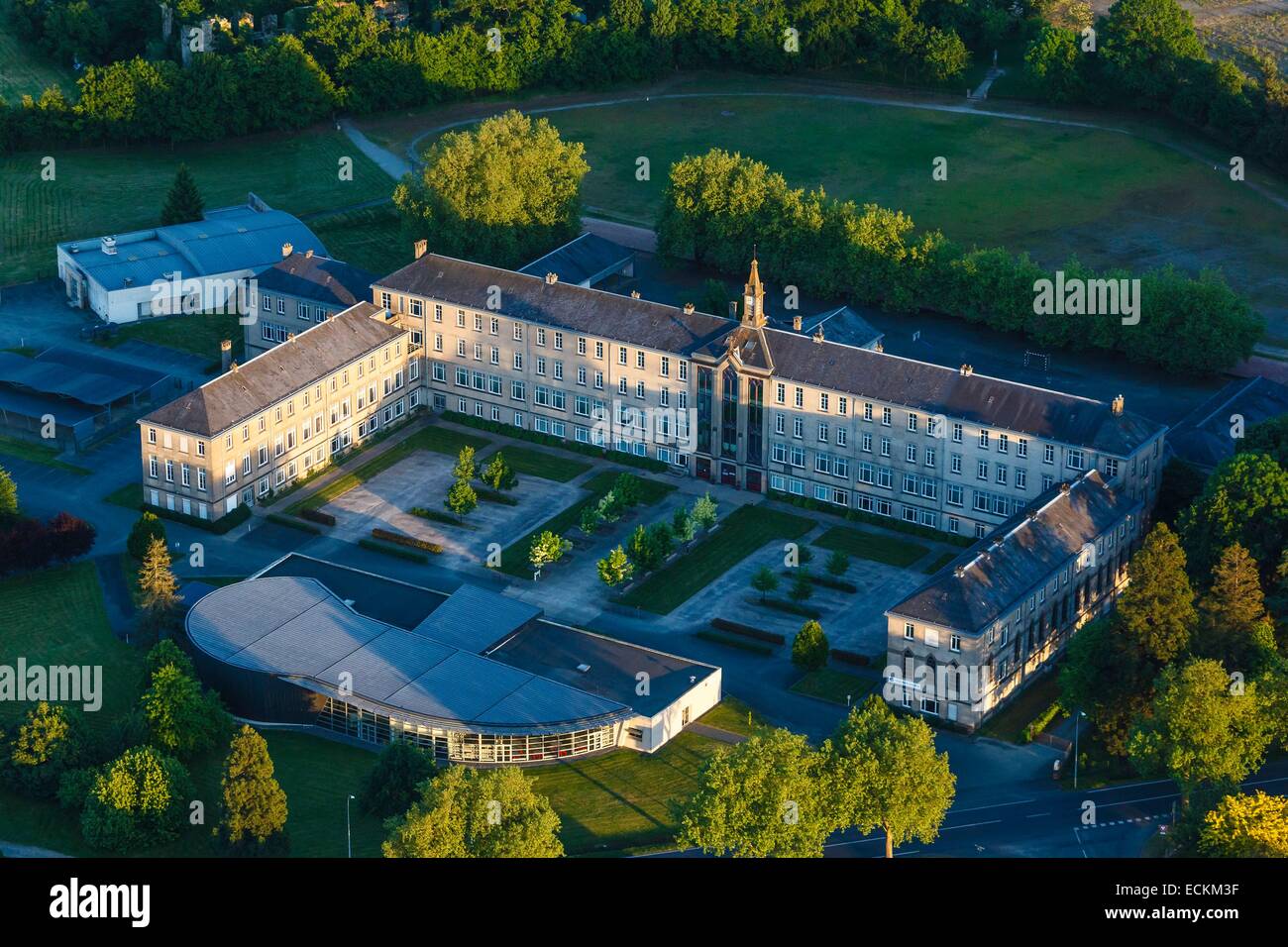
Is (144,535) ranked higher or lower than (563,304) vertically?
lower

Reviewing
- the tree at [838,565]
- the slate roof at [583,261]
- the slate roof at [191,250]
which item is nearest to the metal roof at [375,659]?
the tree at [838,565]

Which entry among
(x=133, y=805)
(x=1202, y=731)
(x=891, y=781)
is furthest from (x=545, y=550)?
(x=1202, y=731)

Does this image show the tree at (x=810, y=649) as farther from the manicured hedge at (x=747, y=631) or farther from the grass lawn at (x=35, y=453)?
the grass lawn at (x=35, y=453)

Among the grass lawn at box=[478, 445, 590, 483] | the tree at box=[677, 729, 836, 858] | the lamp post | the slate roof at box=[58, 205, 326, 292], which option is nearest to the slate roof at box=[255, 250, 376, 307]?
the slate roof at box=[58, 205, 326, 292]

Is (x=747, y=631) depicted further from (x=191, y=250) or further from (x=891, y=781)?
(x=191, y=250)
